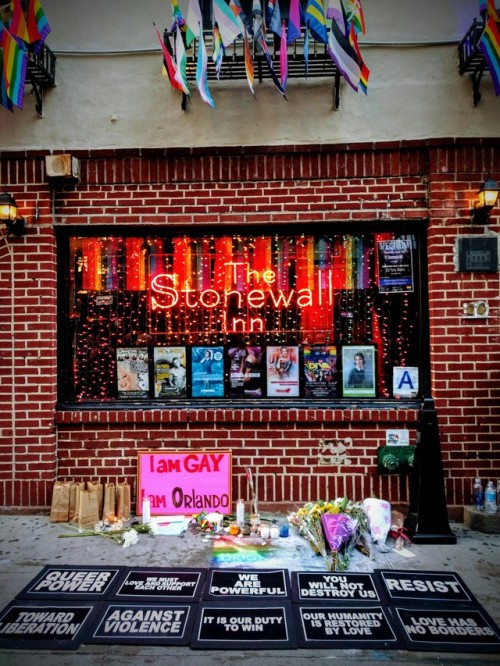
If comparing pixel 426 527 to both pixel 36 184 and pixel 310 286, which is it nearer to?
pixel 310 286

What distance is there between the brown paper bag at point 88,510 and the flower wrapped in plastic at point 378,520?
9.13 feet

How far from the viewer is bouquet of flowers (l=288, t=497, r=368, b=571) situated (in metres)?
4.19

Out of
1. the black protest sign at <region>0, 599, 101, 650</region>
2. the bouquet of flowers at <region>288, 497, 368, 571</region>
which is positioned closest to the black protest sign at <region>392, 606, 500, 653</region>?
the bouquet of flowers at <region>288, 497, 368, 571</region>

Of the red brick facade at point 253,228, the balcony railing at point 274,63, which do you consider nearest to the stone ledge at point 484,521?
the red brick facade at point 253,228

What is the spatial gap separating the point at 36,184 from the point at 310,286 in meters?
3.38

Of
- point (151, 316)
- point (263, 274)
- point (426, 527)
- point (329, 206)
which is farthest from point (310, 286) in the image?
point (426, 527)

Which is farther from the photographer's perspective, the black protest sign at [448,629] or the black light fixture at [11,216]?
the black light fixture at [11,216]

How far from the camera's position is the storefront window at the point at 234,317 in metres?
5.61

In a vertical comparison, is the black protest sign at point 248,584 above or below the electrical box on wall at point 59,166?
below

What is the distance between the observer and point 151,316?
574cm

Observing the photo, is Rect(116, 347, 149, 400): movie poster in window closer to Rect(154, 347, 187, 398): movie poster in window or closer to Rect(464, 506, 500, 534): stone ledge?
Rect(154, 347, 187, 398): movie poster in window

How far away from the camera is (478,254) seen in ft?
17.2

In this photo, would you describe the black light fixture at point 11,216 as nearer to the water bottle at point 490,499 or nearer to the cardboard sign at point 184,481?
the cardboard sign at point 184,481

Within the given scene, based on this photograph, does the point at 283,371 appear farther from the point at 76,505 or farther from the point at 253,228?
the point at 76,505
